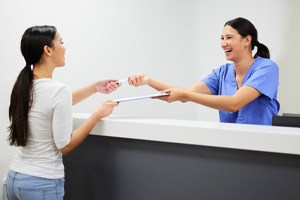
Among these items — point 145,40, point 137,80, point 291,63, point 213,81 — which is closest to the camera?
point 137,80

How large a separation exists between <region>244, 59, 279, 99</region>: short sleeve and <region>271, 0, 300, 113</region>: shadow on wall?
112 centimetres

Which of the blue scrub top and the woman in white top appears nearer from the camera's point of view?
the woman in white top

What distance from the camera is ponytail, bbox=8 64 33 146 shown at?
A: 1.23m

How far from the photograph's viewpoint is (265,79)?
4.89 ft

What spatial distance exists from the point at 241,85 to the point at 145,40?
1161 millimetres

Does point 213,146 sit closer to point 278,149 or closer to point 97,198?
point 278,149

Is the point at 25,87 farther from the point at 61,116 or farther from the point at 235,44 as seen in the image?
the point at 235,44

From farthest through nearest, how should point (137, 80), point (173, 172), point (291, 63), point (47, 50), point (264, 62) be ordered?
1. point (291, 63)
2. point (137, 80)
3. point (264, 62)
4. point (47, 50)
5. point (173, 172)

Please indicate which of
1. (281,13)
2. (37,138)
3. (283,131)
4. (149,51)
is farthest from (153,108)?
(283,131)

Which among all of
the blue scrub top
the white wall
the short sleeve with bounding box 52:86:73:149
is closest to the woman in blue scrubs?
the blue scrub top

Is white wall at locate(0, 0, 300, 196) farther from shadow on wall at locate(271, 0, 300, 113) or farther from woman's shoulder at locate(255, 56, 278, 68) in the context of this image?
woman's shoulder at locate(255, 56, 278, 68)

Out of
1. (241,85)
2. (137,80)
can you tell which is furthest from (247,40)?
(137,80)

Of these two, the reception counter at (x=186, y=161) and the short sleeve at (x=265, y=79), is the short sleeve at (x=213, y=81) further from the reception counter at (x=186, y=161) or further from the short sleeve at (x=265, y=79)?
the reception counter at (x=186, y=161)

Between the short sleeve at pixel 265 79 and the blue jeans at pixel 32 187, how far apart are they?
2.65ft
